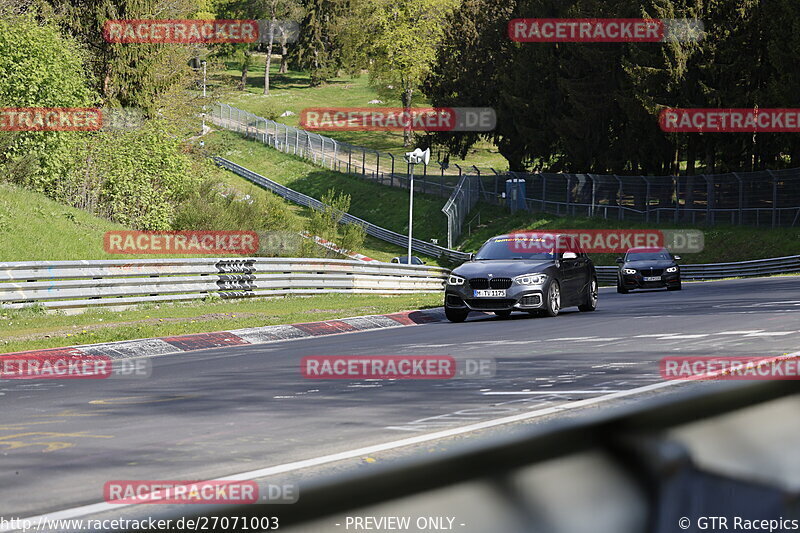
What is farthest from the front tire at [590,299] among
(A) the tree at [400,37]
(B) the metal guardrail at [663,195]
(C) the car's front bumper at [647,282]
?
(A) the tree at [400,37]

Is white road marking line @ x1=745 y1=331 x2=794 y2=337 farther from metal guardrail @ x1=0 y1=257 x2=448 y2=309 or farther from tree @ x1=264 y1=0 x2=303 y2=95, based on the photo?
tree @ x1=264 y1=0 x2=303 y2=95

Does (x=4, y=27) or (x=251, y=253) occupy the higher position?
(x=4, y=27)

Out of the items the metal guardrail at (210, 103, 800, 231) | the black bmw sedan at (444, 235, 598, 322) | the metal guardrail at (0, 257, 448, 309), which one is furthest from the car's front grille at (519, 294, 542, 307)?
the metal guardrail at (210, 103, 800, 231)

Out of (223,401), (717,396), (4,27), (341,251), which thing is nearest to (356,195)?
(341,251)

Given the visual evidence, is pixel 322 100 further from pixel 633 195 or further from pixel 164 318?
pixel 164 318

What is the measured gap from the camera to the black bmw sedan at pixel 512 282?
19.0 meters

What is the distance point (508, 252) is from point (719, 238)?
28.4m

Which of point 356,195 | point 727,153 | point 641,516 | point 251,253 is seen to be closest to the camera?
point 641,516

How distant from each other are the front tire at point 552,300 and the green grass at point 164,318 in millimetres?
3705

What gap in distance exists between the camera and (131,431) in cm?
763

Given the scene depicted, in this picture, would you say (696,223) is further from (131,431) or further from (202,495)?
(202,495)

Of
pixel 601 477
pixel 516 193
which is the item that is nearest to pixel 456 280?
pixel 601 477

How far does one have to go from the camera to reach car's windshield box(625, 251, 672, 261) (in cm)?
3180

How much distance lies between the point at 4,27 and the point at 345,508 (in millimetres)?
33060
